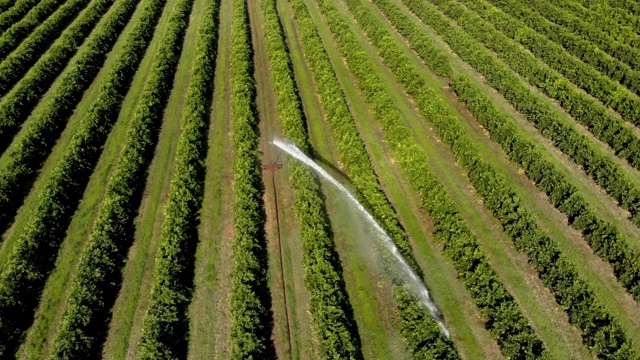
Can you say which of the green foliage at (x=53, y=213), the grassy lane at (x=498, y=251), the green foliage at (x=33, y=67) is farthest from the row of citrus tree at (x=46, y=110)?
the grassy lane at (x=498, y=251)

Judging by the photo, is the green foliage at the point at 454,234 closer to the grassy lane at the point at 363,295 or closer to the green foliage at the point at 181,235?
the grassy lane at the point at 363,295

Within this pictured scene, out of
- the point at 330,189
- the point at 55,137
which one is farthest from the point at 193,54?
the point at 330,189

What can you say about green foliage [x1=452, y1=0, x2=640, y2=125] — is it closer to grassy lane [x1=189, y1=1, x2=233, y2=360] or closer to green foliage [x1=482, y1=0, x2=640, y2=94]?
green foliage [x1=482, y1=0, x2=640, y2=94]

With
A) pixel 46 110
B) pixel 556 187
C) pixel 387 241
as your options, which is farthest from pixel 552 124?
pixel 46 110

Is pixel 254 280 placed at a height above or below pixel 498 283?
above

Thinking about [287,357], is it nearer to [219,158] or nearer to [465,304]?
[465,304]

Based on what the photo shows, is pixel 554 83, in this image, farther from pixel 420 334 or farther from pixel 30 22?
pixel 30 22

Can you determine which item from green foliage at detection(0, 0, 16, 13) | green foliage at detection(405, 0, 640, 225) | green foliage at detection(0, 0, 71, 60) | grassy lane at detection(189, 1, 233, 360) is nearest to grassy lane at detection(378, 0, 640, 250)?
green foliage at detection(405, 0, 640, 225)
